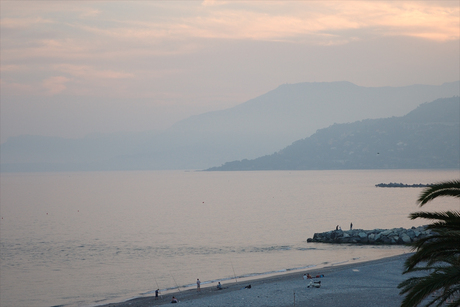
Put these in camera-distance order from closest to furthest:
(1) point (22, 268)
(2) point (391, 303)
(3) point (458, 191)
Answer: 1. (3) point (458, 191)
2. (2) point (391, 303)
3. (1) point (22, 268)

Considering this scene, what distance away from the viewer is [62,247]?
162 feet

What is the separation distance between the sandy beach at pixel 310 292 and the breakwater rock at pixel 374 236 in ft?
47.7

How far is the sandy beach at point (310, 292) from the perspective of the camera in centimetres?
2384

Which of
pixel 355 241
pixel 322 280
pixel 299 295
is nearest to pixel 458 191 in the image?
pixel 299 295

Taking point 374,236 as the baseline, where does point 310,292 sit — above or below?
below

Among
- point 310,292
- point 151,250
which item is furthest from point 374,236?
point 310,292

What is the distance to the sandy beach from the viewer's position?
23844mm

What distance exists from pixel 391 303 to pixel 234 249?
24.5m

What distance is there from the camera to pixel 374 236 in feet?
156

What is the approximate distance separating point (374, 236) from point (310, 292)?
78.0ft

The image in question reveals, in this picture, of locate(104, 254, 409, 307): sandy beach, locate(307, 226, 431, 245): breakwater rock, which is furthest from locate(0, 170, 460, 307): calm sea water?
locate(104, 254, 409, 307): sandy beach

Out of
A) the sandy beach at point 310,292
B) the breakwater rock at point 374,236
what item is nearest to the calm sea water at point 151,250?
the breakwater rock at point 374,236

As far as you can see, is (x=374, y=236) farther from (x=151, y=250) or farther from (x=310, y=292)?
(x=310, y=292)

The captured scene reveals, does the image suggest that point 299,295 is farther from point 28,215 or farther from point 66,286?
point 28,215
